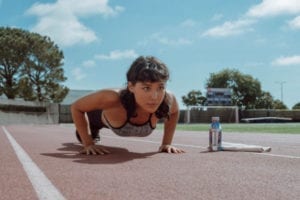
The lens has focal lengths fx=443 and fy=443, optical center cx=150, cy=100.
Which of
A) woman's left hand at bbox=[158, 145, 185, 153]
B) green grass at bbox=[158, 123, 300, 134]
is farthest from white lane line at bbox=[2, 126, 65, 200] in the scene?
green grass at bbox=[158, 123, 300, 134]

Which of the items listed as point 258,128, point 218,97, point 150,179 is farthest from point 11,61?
point 150,179

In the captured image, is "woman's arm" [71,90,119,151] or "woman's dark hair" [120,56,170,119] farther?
"woman's arm" [71,90,119,151]

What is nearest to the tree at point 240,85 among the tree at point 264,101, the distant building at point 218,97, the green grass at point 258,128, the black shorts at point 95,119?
the tree at point 264,101

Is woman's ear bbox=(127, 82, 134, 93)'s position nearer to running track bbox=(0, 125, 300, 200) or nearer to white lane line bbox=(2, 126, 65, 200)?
running track bbox=(0, 125, 300, 200)

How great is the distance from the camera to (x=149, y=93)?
16.4 ft

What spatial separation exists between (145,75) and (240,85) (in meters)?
80.6

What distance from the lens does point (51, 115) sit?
54.3 m

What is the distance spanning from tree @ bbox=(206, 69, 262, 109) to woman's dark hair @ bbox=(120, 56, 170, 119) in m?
79.6

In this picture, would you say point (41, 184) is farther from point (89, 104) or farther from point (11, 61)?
Result: point (11, 61)

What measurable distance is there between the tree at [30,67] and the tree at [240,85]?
38520 mm

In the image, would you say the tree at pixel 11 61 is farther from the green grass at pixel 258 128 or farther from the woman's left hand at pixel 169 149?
the woman's left hand at pixel 169 149

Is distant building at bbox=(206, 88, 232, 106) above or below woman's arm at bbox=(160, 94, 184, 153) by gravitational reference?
above

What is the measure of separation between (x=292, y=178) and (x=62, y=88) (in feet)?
174

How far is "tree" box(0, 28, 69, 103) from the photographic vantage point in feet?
175
